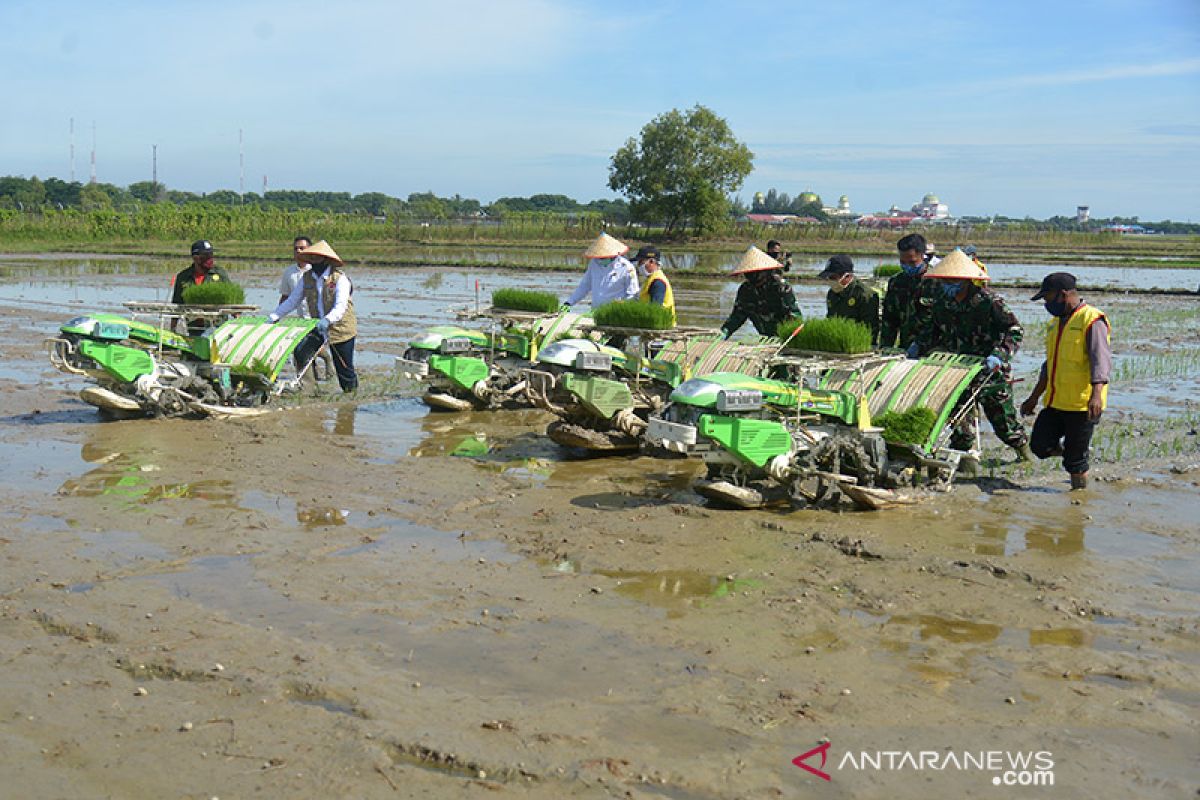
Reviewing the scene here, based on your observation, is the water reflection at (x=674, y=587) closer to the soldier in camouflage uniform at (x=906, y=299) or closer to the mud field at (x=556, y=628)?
the mud field at (x=556, y=628)

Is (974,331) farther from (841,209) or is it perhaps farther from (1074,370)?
(841,209)

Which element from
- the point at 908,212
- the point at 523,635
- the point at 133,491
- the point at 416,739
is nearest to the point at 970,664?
the point at 523,635

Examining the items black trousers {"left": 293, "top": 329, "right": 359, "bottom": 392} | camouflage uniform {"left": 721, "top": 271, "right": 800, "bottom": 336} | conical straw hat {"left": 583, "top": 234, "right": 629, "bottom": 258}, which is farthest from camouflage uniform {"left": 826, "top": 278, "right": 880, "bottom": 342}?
black trousers {"left": 293, "top": 329, "right": 359, "bottom": 392}

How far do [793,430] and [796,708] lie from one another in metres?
3.19

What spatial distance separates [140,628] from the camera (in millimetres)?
5129

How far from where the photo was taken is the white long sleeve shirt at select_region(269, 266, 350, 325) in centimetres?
1120

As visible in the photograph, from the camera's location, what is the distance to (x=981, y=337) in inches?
331

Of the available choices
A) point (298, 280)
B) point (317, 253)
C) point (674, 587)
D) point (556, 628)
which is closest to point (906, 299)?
point (674, 587)

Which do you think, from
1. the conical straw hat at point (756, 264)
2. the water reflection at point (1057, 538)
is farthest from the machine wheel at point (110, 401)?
the water reflection at point (1057, 538)

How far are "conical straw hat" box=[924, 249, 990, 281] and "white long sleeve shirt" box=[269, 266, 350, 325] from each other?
5.77m

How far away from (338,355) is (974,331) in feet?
21.4

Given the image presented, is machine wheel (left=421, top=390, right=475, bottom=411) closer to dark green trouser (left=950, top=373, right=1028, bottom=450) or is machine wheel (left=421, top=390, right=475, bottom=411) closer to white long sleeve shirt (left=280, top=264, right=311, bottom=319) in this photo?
white long sleeve shirt (left=280, top=264, right=311, bottom=319)

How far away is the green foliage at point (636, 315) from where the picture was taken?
8.91 metres

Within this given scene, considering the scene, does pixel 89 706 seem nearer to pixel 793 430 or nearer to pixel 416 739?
pixel 416 739
